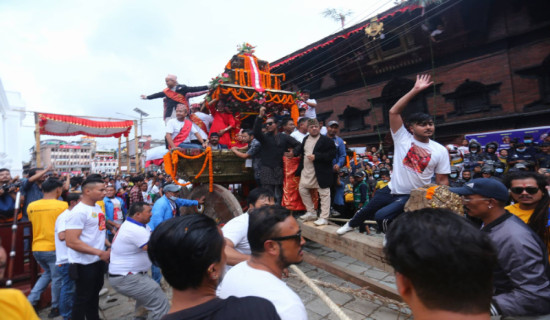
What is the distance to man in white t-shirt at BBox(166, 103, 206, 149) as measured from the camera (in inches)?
213

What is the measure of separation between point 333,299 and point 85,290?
3.05 m

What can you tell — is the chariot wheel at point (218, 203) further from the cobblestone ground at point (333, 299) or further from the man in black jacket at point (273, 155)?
the cobblestone ground at point (333, 299)

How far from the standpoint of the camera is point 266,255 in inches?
68.6

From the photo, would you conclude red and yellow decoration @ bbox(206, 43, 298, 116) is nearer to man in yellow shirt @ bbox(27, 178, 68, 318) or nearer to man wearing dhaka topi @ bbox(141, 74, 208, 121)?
man wearing dhaka topi @ bbox(141, 74, 208, 121)

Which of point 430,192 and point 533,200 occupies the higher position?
point 430,192

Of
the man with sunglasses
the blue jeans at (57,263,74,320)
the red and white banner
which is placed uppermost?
the red and white banner

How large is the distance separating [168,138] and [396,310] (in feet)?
15.1

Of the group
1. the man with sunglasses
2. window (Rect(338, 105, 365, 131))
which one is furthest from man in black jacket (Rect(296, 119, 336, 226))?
window (Rect(338, 105, 365, 131))

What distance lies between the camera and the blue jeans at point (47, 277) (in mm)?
3848

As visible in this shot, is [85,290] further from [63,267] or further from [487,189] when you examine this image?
[487,189]

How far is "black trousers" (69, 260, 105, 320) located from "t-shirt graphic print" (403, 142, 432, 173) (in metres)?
3.75

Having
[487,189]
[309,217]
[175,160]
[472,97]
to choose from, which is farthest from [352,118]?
[487,189]

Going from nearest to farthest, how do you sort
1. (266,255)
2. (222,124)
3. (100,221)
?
1. (266,255)
2. (100,221)
3. (222,124)

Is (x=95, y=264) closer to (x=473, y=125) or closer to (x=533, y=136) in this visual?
(x=533, y=136)
